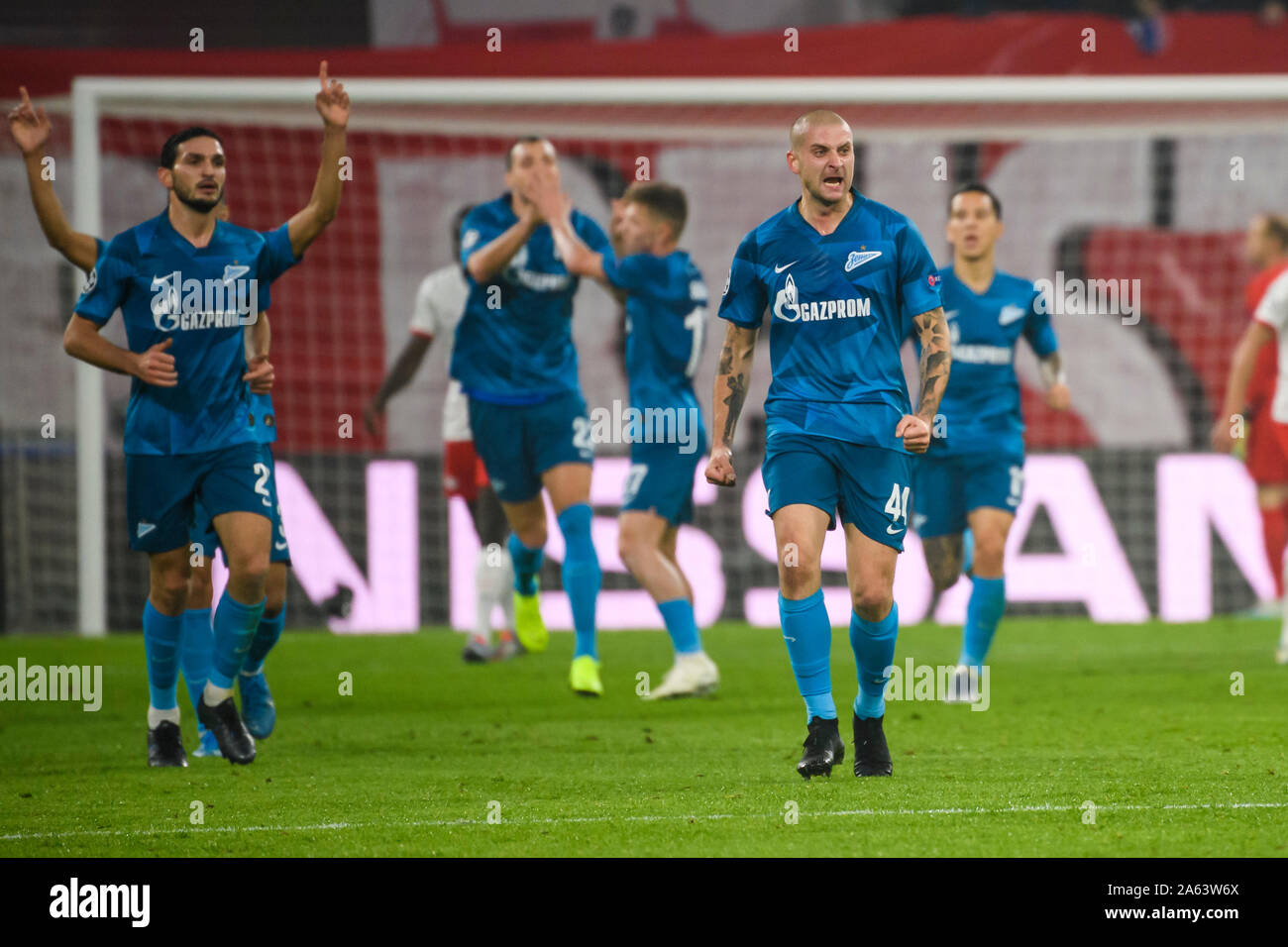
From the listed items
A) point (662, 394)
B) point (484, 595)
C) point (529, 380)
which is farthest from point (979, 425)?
point (484, 595)

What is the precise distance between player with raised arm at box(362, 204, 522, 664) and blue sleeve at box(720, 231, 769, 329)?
4.80 m

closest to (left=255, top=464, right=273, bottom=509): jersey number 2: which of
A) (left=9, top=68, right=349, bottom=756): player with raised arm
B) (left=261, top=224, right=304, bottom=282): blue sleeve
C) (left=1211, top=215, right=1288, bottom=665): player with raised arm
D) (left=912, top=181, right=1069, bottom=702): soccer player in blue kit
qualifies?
(left=9, top=68, right=349, bottom=756): player with raised arm

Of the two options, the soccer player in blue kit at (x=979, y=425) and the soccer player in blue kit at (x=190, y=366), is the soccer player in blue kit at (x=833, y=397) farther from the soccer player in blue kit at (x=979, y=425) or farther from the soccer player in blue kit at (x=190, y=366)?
the soccer player in blue kit at (x=979, y=425)

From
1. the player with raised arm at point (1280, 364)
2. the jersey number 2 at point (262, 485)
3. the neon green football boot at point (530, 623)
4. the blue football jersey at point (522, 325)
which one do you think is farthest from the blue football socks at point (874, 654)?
the player with raised arm at point (1280, 364)

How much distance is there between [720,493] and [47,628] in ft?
16.0

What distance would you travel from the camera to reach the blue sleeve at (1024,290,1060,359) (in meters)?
8.38

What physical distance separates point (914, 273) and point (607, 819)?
1.98m

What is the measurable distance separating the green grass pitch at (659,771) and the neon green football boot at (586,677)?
0.09 m

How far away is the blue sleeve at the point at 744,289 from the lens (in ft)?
19.0

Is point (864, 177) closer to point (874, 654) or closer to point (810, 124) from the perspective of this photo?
point (810, 124)

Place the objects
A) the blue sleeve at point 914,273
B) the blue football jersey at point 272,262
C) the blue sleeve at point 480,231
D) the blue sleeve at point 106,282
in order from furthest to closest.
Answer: the blue sleeve at point 480,231 < the blue football jersey at point 272,262 < the blue sleeve at point 106,282 < the blue sleeve at point 914,273

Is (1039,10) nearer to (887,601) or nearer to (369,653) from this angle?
(369,653)
